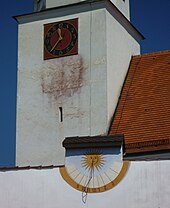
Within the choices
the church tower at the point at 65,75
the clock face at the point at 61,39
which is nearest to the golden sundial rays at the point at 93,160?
the church tower at the point at 65,75

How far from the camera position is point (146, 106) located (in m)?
16.5

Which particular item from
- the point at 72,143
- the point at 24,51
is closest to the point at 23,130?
the point at 24,51

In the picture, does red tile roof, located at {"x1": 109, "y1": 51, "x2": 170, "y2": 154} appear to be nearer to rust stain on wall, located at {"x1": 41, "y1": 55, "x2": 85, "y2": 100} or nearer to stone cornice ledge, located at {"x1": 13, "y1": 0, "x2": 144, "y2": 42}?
rust stain on wall, located at {"x1": 41, "y1": 55, "x2": 85, "y2": 100}

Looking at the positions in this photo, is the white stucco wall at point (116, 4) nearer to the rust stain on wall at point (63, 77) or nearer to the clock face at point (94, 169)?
the rust stain on wall at point (63, 77)

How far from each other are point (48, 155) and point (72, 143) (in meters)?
6.48

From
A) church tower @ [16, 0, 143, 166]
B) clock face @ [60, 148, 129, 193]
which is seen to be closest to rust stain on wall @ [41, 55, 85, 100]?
church tower @ [16, 0, 143, 166]

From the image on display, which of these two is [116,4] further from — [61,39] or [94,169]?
[94,169]

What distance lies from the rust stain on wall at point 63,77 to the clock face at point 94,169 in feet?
22.1

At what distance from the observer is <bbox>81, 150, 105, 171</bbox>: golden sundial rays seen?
1016 cm

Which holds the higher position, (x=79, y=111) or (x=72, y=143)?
(x=79, y=111)

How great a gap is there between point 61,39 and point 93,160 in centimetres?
809

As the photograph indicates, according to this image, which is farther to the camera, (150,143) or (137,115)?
(137,115)

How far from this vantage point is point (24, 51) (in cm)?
1828

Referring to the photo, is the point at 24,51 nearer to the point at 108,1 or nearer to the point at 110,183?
the point at 108,1
